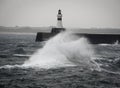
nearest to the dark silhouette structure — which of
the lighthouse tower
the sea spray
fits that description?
the lighthouse tower

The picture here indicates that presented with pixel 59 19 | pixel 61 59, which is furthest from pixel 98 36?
pixel 61 59

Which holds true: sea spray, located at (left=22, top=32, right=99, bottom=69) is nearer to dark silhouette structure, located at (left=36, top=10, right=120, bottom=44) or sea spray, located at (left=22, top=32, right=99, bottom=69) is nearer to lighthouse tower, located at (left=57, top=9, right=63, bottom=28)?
lighthouse tower, located at (left=57, top=9, right=63, bottom=28)

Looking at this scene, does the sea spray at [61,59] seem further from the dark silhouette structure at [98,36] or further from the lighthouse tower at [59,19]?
the dark silhouette structure at [98,36]

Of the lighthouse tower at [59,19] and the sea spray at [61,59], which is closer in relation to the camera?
the sea spray at [61,59]

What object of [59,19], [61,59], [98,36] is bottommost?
[98,36]

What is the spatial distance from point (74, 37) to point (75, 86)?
45.4 meters

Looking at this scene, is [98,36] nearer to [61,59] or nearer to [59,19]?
[59,19]

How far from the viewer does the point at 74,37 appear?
62031 mm

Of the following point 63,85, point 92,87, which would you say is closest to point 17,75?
point 63,85

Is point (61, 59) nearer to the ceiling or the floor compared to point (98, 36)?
nearer to the ceiling

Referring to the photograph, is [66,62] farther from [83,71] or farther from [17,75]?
[17,75]

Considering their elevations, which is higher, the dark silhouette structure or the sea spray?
the sea spray

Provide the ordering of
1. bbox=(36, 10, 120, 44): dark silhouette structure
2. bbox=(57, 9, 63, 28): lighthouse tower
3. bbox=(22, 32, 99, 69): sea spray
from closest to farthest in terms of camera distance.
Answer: bbox=(22, 32, 99, 69): sea spray → bbox=(57, 9, 63, 28): lighthouse tower → bbox=(36, 10, 120, 44): dark silhouette structure

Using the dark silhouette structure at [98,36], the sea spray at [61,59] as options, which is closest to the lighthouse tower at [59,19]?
the dark silhouette structure at [98,36]
